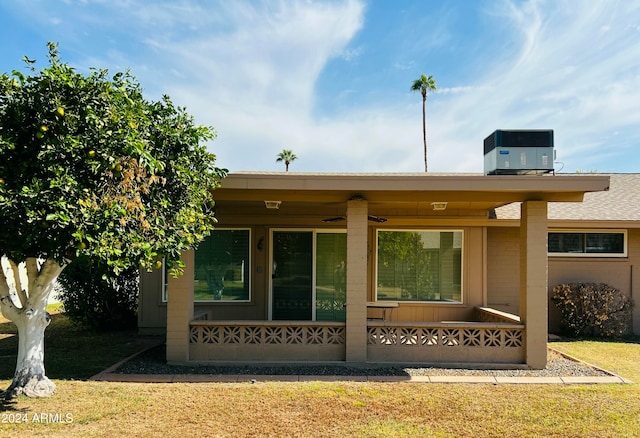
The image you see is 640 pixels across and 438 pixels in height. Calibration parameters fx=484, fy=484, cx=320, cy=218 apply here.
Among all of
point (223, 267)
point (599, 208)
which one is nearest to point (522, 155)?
point (599, 208)

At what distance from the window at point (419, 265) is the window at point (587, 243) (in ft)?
7.80

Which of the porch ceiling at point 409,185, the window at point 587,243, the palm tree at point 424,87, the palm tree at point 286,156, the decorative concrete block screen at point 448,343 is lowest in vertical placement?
the decorative concrete block screen at point 448,343

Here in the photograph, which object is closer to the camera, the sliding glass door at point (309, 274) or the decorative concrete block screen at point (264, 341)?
the decorative concrete block screen at point (264, 341)

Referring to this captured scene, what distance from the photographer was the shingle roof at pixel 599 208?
1033 cm

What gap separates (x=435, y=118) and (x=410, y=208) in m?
26.3

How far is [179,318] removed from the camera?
7.36 metres

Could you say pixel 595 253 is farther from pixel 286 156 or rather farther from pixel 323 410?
pixel 286 156

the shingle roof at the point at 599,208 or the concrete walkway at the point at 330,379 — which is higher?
the shingle roof at the point at 599,208

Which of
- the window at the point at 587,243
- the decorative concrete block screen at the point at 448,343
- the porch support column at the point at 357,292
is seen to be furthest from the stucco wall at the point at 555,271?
the porch support column at the point at 357,292

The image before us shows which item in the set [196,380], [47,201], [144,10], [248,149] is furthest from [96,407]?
[248,149]

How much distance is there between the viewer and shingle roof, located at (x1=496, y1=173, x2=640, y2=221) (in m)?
10.3

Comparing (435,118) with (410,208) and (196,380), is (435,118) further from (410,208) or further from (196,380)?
(196,380)

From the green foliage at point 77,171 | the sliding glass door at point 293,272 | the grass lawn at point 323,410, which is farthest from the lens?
the sliding glass door at point 293,272

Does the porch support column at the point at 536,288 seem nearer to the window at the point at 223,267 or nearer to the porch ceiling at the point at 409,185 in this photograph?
the porch ceiling at the point at 409,185
